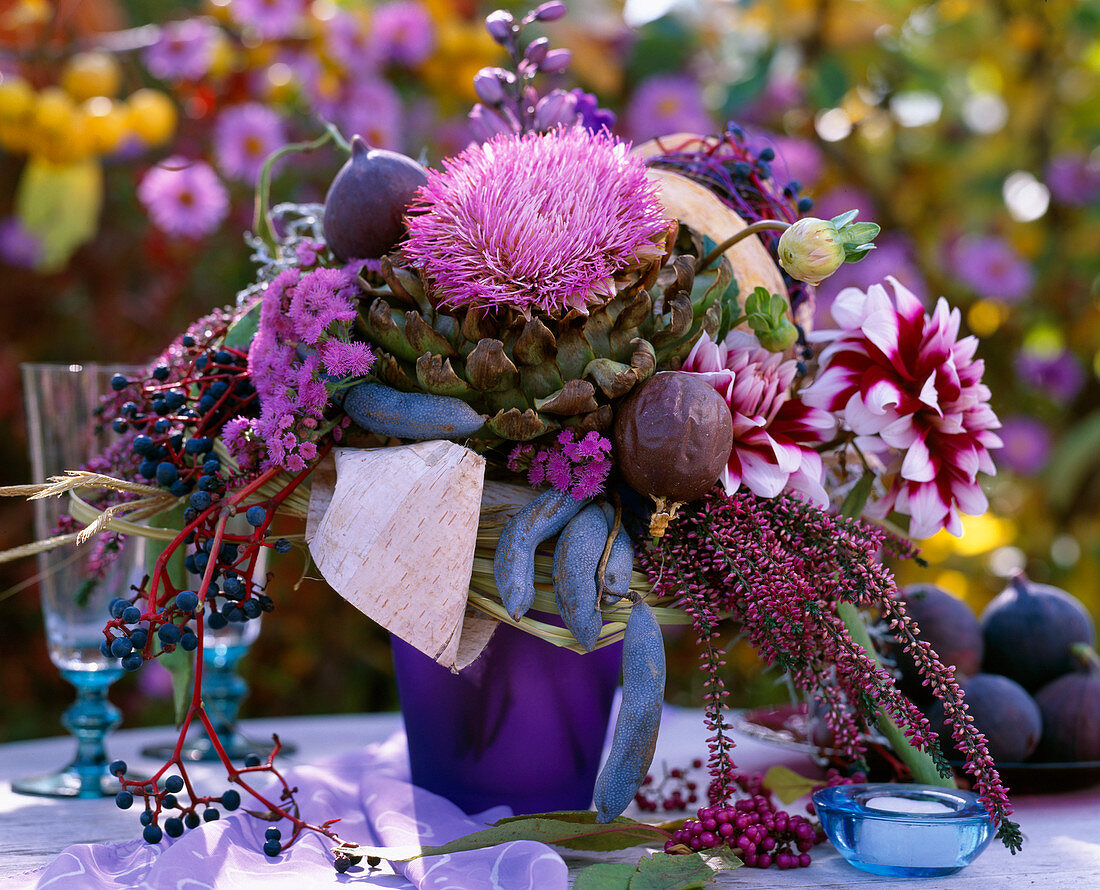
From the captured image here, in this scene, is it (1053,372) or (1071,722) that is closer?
(1071,722)

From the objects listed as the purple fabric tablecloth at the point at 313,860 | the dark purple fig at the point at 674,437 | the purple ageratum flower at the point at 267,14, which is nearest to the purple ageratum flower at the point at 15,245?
the purple ageratum flower at the point at 267,14

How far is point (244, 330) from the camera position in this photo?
0.62 metres

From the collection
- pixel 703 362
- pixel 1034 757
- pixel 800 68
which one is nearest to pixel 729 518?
pixel 703 362

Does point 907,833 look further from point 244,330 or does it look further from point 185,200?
point 185,200

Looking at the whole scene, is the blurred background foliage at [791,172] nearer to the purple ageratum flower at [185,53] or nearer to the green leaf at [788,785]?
the purple ageratum flower at [185,53]

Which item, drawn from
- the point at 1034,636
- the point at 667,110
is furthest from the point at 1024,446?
the point at 1034,636

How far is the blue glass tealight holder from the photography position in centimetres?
50

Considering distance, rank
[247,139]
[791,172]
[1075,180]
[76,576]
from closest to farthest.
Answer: [76,576] → [247,139] → [791,172] → [1075,180]

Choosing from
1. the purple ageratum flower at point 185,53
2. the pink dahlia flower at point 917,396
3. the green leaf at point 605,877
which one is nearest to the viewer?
the green leaf at point 605,877

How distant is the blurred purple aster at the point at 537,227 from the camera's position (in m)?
0.53

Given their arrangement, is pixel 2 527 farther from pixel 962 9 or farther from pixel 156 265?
pixel 962 9

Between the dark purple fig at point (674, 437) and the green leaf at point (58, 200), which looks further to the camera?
the green leaf at point (58, 200)

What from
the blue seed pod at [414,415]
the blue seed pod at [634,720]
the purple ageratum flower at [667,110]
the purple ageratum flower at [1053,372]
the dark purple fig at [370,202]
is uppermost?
the purple ageratum flower at [667,110]

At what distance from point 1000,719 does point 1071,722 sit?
63 millimetres
